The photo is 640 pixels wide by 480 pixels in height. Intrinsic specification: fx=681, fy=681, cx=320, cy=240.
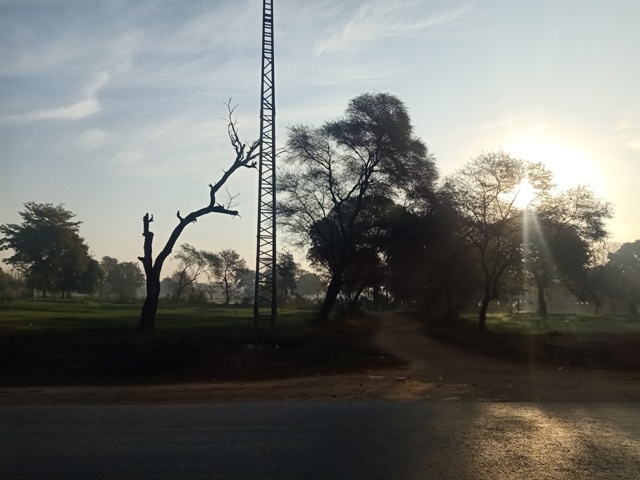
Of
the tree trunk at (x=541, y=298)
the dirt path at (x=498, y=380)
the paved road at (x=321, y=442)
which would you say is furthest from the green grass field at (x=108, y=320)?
the tree trunk at (x=541, y=298)

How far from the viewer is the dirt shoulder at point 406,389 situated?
1498cm

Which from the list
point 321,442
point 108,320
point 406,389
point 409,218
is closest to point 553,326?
point 409,218

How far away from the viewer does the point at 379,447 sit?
9.49 metres

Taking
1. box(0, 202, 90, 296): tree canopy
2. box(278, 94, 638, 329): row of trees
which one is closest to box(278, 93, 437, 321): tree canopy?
box(278, 94, 638, 329): row of trees

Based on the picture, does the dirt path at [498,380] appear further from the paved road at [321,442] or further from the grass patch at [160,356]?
the paved road at [321,442]

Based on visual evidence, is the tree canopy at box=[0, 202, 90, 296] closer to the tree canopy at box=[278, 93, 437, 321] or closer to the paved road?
the tree canopy at box=[278, 93, 437, 321]

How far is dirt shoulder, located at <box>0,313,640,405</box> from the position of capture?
15.0 metres

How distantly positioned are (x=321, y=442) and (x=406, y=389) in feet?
25.0

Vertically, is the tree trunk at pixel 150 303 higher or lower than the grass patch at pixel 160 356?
higher

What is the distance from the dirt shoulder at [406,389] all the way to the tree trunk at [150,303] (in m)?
12.8

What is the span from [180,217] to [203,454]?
967 inches

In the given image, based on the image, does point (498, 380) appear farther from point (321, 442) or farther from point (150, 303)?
point (150, 303)

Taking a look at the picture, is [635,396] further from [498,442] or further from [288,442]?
[288,442]

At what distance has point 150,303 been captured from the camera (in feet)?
102
